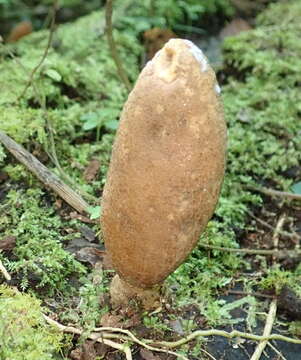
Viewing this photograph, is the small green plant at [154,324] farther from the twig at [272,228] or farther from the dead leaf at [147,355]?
the twig at [272,228]

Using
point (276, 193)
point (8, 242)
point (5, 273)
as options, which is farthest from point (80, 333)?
point (276, 193)

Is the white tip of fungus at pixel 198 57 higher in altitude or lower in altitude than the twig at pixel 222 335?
higher

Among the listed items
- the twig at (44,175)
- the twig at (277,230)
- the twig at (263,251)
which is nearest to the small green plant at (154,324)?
the twig at (263,251)

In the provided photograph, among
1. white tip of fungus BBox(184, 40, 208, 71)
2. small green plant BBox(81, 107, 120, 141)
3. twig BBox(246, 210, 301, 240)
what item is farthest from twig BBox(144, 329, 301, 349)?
small green plant BBox(81, 107, 120, 141)

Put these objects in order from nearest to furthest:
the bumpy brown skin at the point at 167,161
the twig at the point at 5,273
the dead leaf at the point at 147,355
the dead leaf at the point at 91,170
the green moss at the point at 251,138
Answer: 1. the bumpy brown skin at the point at 167,161
2. the dead leaf at the point at 147,355
3. the twig at the point at 5,273
4. the green moss at the point at 251,138
5. the dead leaf at the point at 91,170

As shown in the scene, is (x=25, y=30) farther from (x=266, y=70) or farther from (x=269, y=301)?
(x=269, y=301)

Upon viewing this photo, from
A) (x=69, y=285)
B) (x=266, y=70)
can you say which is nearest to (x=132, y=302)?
(x=69, y=285)

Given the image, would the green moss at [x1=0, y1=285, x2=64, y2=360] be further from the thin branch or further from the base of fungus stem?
the thin branch
